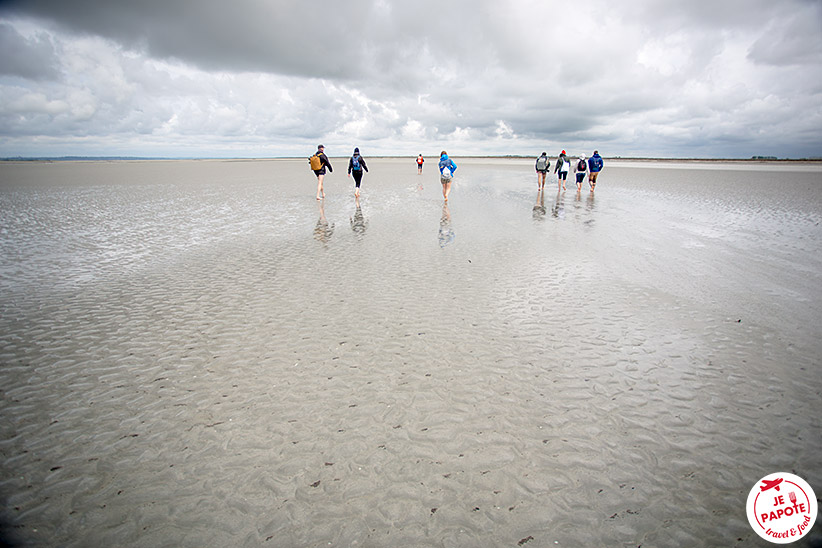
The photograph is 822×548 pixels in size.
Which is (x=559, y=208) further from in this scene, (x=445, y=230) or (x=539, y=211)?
(x=445, y=230)

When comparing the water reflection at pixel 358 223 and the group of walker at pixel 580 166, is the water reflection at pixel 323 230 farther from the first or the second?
the group of walker at pixel 580 166

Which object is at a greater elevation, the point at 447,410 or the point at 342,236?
the point at 342,236

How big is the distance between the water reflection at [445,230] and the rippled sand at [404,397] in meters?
2.19

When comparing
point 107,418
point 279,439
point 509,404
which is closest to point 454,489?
point 509,404

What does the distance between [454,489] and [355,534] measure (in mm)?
929

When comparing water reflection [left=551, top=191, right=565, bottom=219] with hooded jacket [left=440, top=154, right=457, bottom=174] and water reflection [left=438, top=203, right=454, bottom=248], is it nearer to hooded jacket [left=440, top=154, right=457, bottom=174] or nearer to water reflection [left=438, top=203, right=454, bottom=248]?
water reflection [left=438, top=203, right=454, bottom=248]

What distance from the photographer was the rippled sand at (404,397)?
308 cm

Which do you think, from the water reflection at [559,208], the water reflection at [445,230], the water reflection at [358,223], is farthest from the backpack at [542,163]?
the water reflection at [358,223]

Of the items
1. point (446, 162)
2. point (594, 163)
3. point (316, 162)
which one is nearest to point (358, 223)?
point (316, 162)

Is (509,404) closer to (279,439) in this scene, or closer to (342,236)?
(279,439)

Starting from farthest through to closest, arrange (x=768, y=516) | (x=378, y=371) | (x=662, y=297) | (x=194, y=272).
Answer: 1. (x=194, y=272)
2. (x=662, y=297)
3. (x=378, y=371)
4. (x=768, y=516)

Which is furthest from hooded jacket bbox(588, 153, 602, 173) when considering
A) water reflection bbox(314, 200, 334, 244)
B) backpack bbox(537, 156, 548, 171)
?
water reflection bbox(314, 200, 334, 244)

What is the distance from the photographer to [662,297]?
7.52 metres
